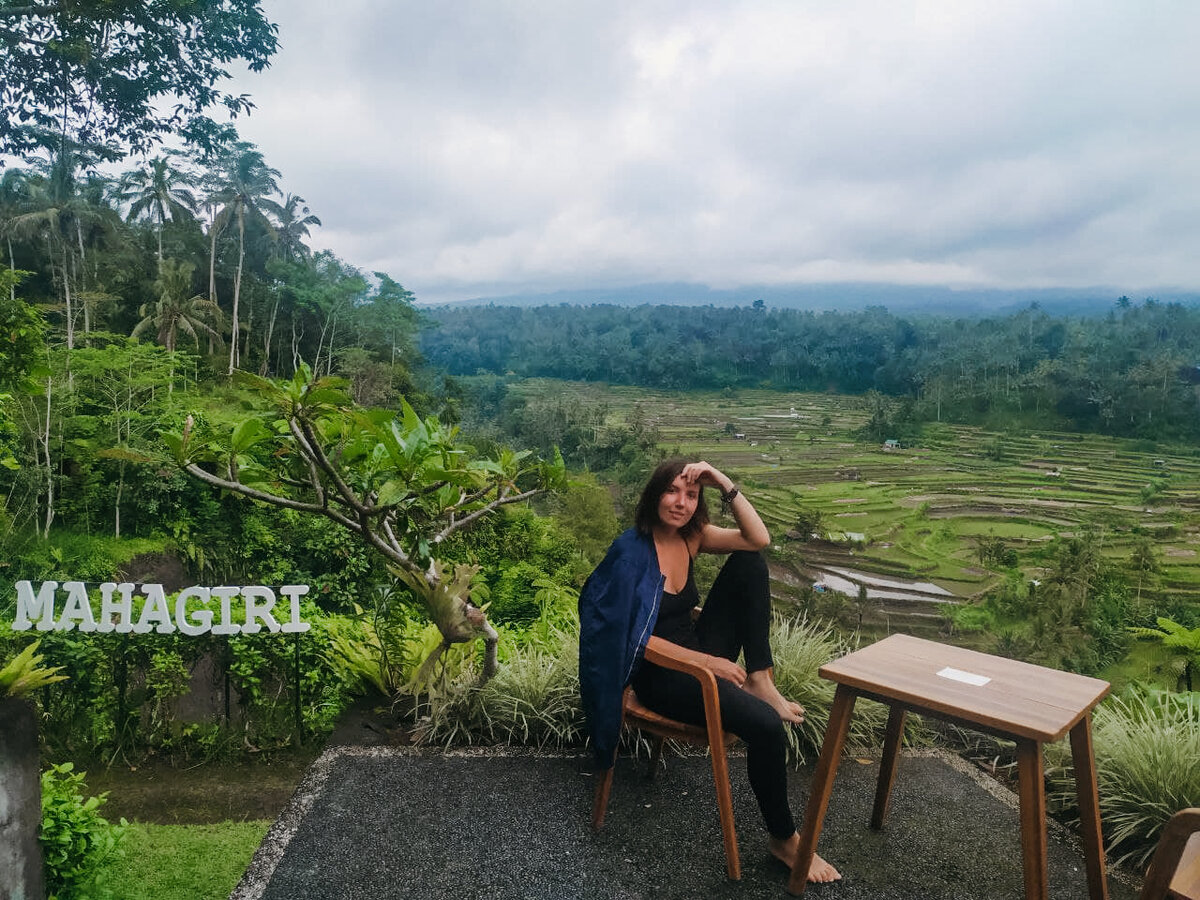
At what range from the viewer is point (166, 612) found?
2971mm

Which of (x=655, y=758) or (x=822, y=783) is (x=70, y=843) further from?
(x=822, y=783)

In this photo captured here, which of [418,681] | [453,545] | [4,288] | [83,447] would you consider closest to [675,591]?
[418,681]

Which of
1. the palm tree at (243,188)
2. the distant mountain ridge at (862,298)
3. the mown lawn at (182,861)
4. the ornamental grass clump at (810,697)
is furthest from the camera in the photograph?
the palm tree at (243,188)

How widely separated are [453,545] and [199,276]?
96.7 inches

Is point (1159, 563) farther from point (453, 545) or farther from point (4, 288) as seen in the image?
point (4, 288)

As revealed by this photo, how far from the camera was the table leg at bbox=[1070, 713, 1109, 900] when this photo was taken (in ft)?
5.82

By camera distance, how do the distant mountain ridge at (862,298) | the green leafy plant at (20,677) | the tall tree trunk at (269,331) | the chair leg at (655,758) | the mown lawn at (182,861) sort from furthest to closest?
the tall tree trunk at (269,331)
the distant mountain ridge at (862,298)
the chair leg at (655,758)
the mown lawn at (182,861)
the green leafy plant at (20,677)

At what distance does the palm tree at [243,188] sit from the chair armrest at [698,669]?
423 centimetres

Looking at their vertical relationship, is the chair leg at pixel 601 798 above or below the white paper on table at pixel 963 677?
below

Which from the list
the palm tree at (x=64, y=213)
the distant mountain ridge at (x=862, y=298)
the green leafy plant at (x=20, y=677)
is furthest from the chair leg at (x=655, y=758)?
the palm tree at (x=64, y=213)

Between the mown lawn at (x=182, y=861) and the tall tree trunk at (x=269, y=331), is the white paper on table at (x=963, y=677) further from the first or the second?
the tall tree trunk at (x=269, y=331)

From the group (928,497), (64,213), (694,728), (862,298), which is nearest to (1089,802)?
(694,728)

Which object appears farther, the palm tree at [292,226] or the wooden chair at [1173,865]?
the palm tree at [292,226]

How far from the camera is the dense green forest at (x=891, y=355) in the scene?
15.0ft
